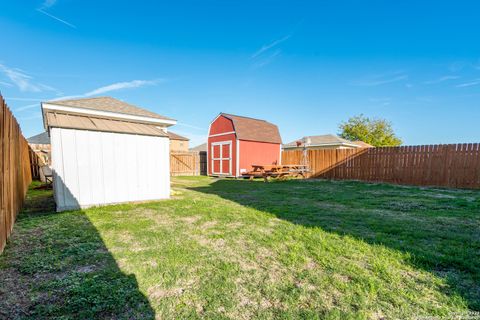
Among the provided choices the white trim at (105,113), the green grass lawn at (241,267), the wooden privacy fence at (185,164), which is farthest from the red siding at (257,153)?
the green grass lawn at (241,267)

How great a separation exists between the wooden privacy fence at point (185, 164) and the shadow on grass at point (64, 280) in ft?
42.6

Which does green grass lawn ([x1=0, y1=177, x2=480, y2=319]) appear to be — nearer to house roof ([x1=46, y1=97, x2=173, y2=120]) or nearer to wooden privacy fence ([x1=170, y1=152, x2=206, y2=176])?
house roof ([x1=46, y1=97, x2=173, y2=120])

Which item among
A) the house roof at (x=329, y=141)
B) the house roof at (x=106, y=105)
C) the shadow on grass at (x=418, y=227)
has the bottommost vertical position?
the shadow on grass at (x=418, y=227)

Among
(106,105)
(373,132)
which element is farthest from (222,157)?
(373,132)

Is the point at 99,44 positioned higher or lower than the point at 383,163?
higher

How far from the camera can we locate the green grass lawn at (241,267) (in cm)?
155

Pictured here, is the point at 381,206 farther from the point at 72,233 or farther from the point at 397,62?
the point at 397,62

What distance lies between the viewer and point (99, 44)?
1013 centimetres

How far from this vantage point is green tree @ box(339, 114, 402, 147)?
31906 millimetres

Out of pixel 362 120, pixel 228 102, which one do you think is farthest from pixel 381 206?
pixel 362 120

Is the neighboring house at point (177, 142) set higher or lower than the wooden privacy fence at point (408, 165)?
higher

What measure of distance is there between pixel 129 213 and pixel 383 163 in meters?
11.9

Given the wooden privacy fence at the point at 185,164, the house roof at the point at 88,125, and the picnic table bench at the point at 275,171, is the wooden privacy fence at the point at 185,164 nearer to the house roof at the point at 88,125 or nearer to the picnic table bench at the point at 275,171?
the picnic table bench at the point at 275,171

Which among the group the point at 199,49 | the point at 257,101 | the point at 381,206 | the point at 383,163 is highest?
the point at 199,49
